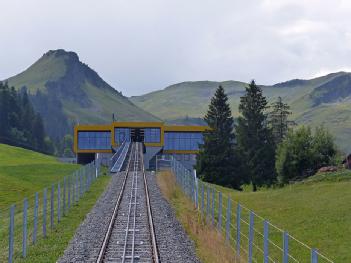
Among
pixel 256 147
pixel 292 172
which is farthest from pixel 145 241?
pixel 256 147

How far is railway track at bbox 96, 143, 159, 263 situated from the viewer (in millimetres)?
21188

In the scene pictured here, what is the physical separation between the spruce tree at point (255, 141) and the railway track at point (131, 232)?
37.8 m

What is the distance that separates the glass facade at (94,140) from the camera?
114 m

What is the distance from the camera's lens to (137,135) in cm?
11650

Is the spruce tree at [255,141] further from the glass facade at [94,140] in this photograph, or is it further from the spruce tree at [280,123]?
the glass facade at [94,140]

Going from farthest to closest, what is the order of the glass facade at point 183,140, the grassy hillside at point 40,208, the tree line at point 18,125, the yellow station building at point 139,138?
the tree line at point 18,125 → the glass facade at point 183,140 → the yellow station building at point 139,138 → the grassy hillside at point 40,208

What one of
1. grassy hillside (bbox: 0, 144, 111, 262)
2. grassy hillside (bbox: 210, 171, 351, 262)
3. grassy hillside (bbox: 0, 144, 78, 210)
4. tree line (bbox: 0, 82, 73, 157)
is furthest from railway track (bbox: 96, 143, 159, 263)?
tree line (bbox: 0, 82, 73, 157)

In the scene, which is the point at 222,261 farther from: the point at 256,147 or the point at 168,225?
the point at 256,147

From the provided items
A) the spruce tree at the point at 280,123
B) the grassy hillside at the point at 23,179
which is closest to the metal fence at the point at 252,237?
the grassy hillside at the point at 23,179

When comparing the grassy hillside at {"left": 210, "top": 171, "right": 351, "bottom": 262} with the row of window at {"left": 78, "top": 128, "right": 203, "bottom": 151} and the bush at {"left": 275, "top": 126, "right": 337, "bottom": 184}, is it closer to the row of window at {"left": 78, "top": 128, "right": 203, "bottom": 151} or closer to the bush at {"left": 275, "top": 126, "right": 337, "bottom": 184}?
the bush at {"left": 275, "top": 126, "right": 337, "bottom": 184}

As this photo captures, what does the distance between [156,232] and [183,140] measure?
9118cm

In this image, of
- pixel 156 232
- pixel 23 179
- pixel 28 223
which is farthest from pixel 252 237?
pixel 23 179

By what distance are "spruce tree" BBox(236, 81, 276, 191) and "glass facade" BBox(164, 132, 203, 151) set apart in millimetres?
30012

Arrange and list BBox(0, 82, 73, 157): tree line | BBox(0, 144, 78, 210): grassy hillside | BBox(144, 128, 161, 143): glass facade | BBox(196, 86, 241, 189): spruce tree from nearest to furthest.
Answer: BBox(0, 144, 78, 210): grassy hillside
BBox(196, 86, 241, 189): spruce tree
BBox(144, 128, 161, 143): glass facade
BBox(0, 82, 73, 157): tree line
